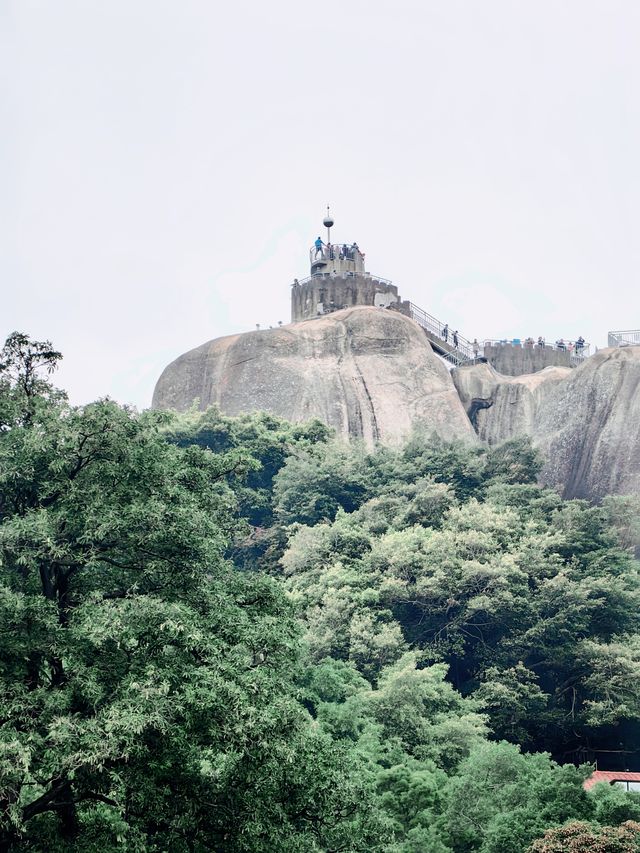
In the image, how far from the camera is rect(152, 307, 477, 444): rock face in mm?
48950

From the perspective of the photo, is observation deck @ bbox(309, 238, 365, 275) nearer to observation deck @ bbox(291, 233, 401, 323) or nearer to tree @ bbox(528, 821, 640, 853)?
observation deck @ bbox(291, 233, 401, 323)

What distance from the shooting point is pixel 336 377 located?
1955 inches

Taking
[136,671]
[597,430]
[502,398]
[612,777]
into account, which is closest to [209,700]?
[136,671]

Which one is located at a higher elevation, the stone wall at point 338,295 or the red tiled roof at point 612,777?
the stone wall at point 338,295

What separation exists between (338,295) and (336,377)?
17.9ft

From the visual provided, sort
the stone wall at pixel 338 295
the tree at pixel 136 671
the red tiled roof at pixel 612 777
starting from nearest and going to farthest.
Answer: the tree at pixel 136 671
the red tiled roof at pixel 612 777
the stone wall at pixel 338 295

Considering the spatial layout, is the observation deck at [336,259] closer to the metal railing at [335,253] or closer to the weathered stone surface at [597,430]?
the metal railing at [335,253]

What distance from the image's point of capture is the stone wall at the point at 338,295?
5394 cm

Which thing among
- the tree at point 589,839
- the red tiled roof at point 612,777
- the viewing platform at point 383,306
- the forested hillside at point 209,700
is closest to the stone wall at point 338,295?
Answer: the viewing platform at point 383,306

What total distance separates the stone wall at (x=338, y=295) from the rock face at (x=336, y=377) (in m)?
1.70

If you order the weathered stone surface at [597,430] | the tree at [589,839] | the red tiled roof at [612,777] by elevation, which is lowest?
the red tiled roof at [612,777]

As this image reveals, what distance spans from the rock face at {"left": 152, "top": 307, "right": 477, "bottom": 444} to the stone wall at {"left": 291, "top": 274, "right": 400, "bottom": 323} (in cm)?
170

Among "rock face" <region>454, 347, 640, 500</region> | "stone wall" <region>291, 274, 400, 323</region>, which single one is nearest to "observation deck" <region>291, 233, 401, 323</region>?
"stone wall" <region>291, 274, 400, 323</region>

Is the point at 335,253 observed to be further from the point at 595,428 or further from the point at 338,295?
the point at 595,428
